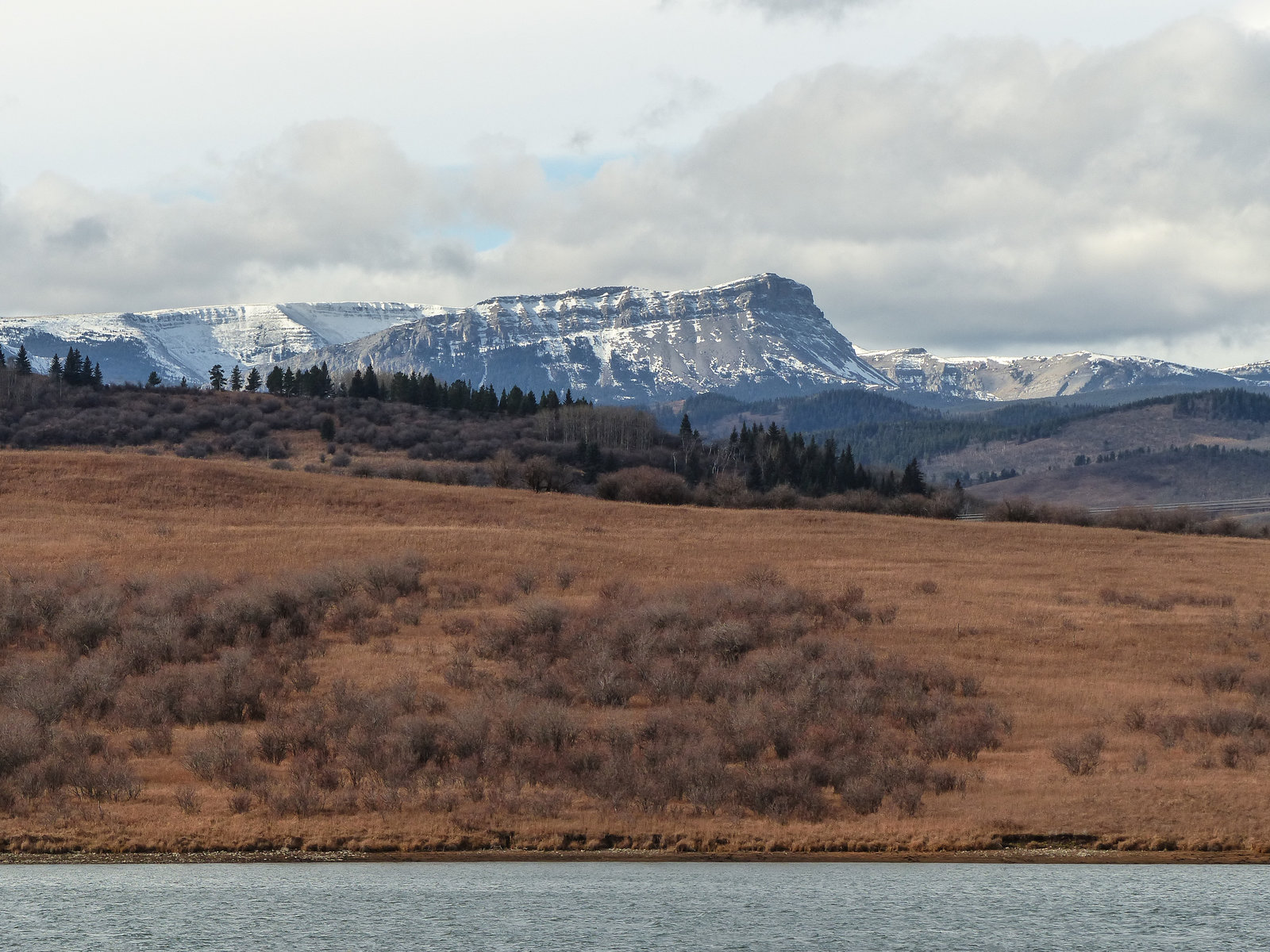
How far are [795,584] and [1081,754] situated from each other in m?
21.7

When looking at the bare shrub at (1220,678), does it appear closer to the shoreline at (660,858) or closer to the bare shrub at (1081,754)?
the bare shrub at (1081,754)

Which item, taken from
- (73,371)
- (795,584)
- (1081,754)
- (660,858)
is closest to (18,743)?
(660,858)

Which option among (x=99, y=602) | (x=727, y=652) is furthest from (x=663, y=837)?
(x=99, y=602)

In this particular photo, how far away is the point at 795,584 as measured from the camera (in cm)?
5650

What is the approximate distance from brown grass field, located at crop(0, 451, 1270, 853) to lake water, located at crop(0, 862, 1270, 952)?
1889 mm

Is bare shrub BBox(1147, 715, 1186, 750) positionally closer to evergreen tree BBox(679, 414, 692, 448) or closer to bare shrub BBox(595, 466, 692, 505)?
bare shrub BBox(595, 466, 692, 505)

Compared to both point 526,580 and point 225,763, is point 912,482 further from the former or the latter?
point 225,763

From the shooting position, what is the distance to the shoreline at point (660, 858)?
2939 centimetres

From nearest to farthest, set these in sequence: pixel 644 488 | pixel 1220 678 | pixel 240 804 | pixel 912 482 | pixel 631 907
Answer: pixel 631 907
pixel 240 804
pixel 1220 678
pixel 644 488
pixel 912 482

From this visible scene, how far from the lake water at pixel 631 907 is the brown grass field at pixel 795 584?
1.89 m

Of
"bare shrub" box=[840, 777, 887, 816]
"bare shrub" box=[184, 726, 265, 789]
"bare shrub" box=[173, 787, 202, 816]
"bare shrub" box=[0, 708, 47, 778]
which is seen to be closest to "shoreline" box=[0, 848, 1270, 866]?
"bare shrub" box=[173, 787, 202, 816]

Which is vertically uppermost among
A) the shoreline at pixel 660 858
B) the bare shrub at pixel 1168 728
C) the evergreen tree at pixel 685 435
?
the evergreen tree at pixel 685 435

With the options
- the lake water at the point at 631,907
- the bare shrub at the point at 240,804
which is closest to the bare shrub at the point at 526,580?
the bare shrub at the point at 240,804

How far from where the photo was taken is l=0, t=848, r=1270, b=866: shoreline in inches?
1157
